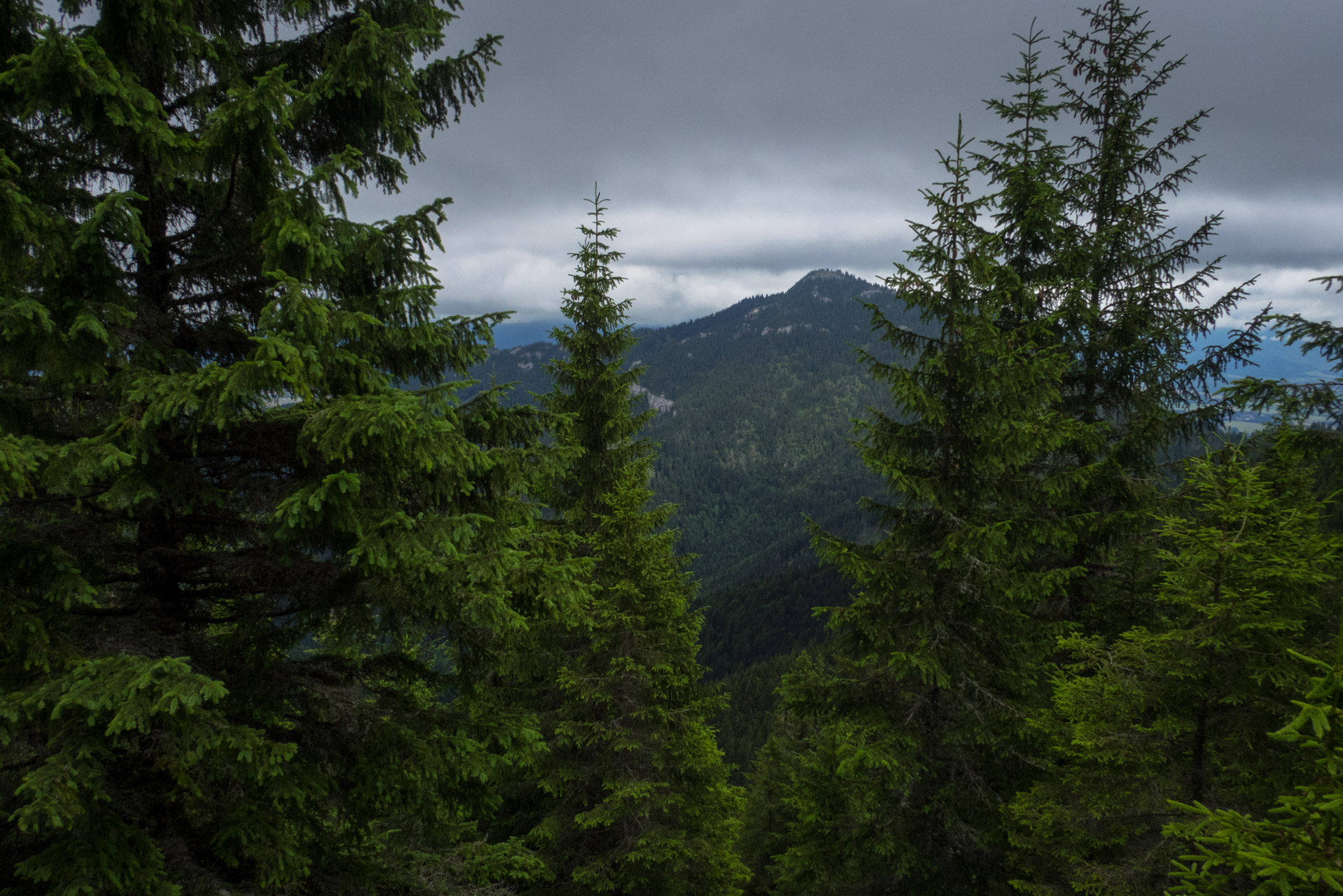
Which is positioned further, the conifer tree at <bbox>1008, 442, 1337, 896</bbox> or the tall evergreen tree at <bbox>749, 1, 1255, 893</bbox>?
the tall evergreen tree at <bbox>749, 1, 1255, 893</bbox>

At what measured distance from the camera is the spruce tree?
3.44 m

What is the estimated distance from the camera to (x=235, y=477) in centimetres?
456

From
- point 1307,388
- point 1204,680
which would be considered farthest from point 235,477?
point 1307,388

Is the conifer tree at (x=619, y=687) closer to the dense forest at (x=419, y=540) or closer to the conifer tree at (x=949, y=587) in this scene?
the dense forest at (x=419, y=540)

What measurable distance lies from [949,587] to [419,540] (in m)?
7.47

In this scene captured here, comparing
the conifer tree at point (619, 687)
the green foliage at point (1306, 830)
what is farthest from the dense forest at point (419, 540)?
the conifer tree at point (619, 687)

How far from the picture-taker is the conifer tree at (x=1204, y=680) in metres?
5.20

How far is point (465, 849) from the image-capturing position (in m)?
5.67

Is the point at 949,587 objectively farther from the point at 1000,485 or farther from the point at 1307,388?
the point at 1307,388

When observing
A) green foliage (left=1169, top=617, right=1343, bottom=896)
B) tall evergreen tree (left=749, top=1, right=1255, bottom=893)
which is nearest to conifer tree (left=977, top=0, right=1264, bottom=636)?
tall evergreen tree (left=749, top=1, right=1255, bottom=893)

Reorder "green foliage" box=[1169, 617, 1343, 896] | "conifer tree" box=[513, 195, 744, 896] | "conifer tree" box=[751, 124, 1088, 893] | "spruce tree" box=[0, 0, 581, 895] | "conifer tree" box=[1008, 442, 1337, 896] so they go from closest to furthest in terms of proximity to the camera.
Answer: "green foliage" box=[1169, 617, 1343, 896], "spruce tree" box=[0, 0, 581, 895], "conifer tree" box=[1008, 442, 1337, 896], "conifer tree" box=[751, 124, 1088, 893], "conifer tree" box=[513, 195, 744, 896]

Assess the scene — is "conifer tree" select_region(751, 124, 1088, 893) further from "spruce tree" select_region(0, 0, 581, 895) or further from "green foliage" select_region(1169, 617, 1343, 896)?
"spruce tree" select_region(0, 0, 581, 895)

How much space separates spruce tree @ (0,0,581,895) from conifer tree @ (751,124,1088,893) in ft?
17.5

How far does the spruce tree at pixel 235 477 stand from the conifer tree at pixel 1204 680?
5.86 m
